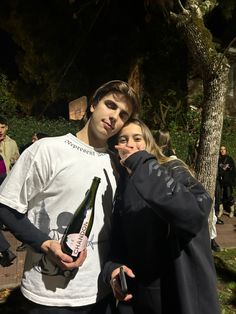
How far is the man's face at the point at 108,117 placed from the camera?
2057 millimetres

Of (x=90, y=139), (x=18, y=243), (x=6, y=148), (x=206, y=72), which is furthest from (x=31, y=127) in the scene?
(x=90, y=139)

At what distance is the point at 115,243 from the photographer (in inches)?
81.0

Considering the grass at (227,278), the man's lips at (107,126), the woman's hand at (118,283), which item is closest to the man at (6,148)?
the grass at (227,278)

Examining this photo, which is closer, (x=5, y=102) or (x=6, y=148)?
(x=6, y=148)

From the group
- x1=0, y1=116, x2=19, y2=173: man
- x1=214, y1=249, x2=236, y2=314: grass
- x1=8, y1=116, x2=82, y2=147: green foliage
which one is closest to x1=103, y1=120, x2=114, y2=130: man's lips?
x1=214, y1=249, x2=236, y2=314: grass

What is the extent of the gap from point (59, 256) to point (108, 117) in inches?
28.1

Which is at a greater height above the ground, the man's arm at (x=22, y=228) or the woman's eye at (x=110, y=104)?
the woman's eye at (x=110, y=104)

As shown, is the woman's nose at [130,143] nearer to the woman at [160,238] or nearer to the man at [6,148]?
the woman at [160,238]

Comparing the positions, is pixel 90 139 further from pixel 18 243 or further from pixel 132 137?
pixel 18 243

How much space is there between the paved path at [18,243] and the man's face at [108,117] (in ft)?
11.4

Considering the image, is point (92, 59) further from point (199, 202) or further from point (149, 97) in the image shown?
point (199, 202)

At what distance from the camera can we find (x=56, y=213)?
1.92 m

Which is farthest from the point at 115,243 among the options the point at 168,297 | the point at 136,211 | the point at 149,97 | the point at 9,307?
the point at 149,97

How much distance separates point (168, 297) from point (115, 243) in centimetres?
37
